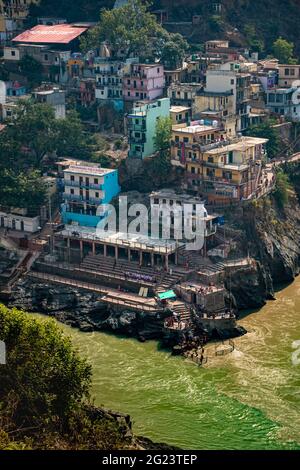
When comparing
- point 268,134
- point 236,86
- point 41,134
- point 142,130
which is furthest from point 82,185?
point 268,134

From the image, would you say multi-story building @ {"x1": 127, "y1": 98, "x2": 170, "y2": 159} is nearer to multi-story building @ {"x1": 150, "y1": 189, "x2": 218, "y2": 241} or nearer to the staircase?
multi-story building @ {"x1": 150, "y1": 189, "x2": 218, "y2": 241}

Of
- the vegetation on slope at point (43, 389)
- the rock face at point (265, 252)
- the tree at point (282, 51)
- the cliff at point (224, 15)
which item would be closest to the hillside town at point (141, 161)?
the rock face at point (265, 252)

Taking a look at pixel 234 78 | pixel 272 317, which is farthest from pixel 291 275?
pixel 234 78

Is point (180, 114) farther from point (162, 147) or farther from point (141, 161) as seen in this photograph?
point (141, 161)

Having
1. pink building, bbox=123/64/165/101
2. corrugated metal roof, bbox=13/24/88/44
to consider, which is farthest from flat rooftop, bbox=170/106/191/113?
corrugated metal roof, bbox=13/24/88/44

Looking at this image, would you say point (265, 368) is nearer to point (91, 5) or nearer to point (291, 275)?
point (291, 275)

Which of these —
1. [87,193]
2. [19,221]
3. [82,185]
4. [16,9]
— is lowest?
[19,221]

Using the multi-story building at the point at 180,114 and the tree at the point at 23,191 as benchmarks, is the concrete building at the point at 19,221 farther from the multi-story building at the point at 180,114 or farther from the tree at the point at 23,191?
the multi-story building at the point at 180,114
